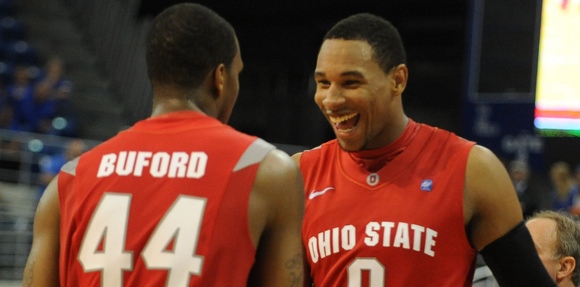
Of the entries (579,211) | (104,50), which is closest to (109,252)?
(579,211)

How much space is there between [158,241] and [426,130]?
129cm

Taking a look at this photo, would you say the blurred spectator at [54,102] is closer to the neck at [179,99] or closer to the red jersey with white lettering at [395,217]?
the red jersey with white lettering at [395,217]

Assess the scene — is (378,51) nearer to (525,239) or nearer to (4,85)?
(525,239)

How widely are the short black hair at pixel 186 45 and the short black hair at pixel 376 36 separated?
2.63ft

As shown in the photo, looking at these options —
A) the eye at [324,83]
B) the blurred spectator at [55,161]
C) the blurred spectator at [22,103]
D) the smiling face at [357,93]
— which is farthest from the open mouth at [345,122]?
the blurred spectator at [22,103]

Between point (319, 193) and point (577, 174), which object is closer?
point (319, 193)

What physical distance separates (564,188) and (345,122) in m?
8.17

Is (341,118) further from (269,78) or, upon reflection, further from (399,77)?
(269,78)

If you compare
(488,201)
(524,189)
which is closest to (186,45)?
(488,201)

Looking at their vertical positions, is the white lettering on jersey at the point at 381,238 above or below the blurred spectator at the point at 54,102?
above

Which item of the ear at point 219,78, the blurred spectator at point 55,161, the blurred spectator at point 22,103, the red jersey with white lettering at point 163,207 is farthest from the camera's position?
the blurred spectator at point 22,103

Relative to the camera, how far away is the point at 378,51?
312cm

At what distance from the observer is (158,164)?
7.75ft

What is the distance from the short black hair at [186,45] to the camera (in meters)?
2.36
